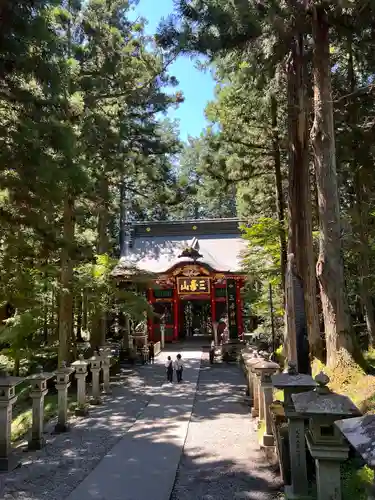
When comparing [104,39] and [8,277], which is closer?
[8,277]

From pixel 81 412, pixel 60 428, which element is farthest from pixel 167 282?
pixel 60 428

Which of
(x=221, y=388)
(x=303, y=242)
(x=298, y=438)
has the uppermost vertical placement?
(x=303, y=242)

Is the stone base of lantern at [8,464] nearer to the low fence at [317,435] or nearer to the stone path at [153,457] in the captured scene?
the stone path at [153,457]

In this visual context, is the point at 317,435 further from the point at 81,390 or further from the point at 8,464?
the point at 81,390

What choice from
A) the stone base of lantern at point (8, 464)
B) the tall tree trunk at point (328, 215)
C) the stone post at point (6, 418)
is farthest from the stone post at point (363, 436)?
the stone base of lantern at point (8, 464)

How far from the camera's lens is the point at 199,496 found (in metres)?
4.70

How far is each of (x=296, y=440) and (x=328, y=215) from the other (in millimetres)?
4204

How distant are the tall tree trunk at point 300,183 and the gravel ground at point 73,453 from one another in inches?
180

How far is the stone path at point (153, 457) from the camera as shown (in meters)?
4.91

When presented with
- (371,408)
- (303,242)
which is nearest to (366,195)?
(303,242)

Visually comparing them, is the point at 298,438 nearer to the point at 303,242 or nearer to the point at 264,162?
the point at 303,242

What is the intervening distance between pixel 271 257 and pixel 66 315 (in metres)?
6.69

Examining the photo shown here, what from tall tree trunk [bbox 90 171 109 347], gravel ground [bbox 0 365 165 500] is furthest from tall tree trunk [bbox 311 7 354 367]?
tall tree trunk [bbox 90 171 109 347]

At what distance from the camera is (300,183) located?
30.0ft
